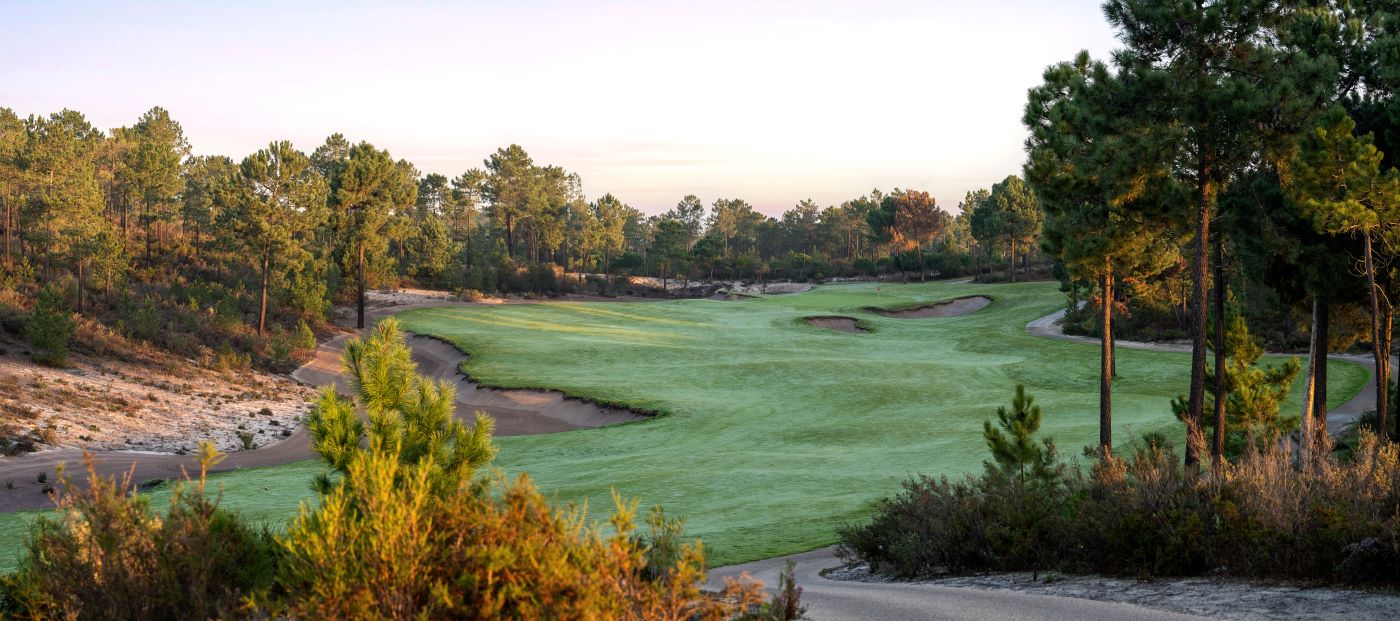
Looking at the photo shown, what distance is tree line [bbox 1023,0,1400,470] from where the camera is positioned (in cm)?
1739

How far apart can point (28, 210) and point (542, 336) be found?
3421cm

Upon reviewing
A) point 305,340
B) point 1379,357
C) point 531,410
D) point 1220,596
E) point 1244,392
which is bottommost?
point 531,410

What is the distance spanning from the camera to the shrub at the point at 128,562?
21.0 feet

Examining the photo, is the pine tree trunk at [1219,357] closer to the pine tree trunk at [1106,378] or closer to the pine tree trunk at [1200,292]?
the pine tree trunk at [1200,292]

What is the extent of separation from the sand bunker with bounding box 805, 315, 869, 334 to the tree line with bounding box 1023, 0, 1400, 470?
141 feet

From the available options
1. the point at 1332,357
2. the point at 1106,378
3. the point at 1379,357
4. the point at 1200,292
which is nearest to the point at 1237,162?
the point at 1200,292

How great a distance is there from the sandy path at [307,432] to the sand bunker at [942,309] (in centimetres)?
3775

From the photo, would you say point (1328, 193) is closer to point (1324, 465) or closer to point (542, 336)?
point (1324, 465)

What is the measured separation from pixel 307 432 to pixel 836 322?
4131 centimetres

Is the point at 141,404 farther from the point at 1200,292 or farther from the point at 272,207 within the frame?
the point at 1200,292

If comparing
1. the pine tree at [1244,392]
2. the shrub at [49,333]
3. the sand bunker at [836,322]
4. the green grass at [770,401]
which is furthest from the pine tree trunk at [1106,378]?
the sand bunker at [836,322]

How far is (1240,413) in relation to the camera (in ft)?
68.9

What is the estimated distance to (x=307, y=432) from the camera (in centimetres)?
3322

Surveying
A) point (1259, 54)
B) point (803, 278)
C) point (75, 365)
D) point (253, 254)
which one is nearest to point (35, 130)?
point (253, 254)
